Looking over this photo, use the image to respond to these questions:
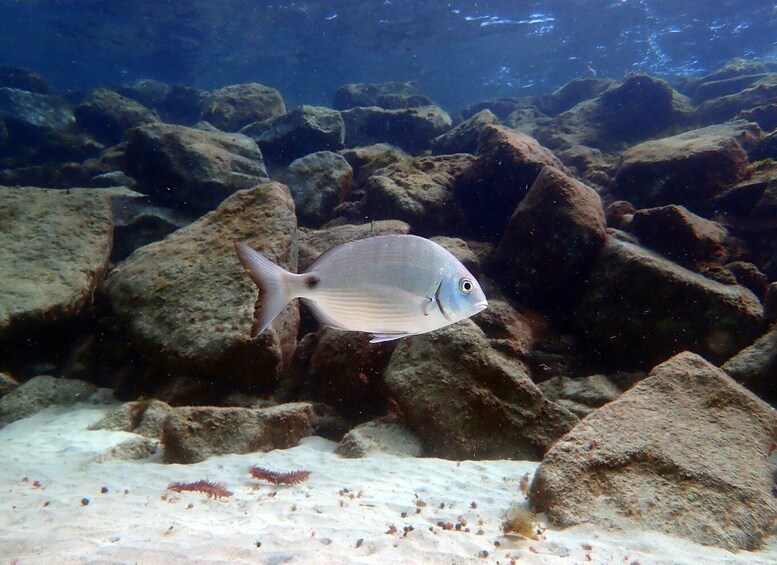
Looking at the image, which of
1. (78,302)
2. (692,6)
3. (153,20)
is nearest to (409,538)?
(78,302)

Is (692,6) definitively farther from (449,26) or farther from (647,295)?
(647,295)

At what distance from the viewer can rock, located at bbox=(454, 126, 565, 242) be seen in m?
7.77

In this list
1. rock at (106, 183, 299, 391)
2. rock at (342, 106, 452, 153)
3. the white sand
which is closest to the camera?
the white sand

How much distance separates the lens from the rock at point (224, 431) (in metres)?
3.49

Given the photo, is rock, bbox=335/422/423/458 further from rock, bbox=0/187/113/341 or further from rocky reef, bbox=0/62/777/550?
rock, bbox=0/187/113/341

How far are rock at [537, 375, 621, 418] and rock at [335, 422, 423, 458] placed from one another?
65.1 inches

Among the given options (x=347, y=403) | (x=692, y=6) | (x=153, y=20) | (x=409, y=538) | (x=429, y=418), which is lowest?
(x=347, y=403)

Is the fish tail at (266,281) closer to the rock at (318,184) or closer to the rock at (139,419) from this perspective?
the rock at (139,419)

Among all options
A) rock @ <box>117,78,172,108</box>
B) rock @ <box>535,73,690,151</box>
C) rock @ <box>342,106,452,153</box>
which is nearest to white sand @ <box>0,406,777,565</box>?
rock @ <box>342,106,452,153</box>

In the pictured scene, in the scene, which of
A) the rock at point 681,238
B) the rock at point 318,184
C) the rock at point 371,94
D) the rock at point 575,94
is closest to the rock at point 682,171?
the rock at point 681,238

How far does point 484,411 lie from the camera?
3809 mm

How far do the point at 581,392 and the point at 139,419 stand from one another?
15.2ft

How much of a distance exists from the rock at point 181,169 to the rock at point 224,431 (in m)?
6.12

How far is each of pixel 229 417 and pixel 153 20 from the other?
48.1 m
